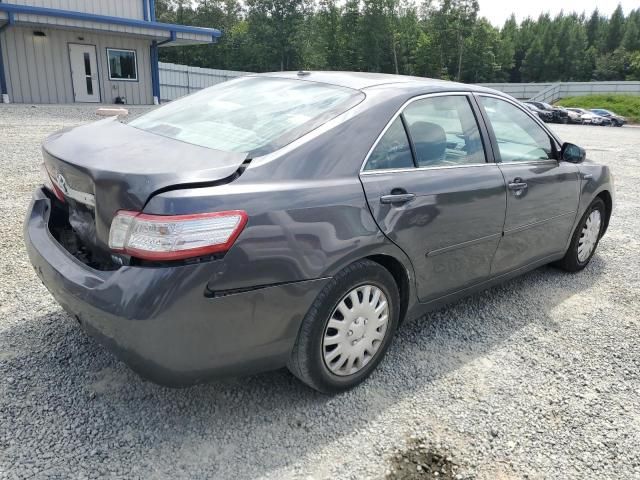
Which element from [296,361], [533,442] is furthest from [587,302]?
[296,361]

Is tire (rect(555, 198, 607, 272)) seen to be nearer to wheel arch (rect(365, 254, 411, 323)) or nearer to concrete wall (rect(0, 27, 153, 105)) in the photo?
wheel arch (rect(365, 254, 411, 323))

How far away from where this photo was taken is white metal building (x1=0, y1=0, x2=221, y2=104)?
56.2 ft

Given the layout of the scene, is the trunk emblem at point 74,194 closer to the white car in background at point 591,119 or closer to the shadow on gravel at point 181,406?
the shadow on gravel at point 181,406

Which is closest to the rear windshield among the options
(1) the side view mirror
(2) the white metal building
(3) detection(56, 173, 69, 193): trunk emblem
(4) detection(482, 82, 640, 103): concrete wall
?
(3) detection(56, 173, 69, 193): trunk emblem

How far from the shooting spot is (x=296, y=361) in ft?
8.14

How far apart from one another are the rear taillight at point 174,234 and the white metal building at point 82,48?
17421 mm

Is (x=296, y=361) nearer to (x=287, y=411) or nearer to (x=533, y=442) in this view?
(x=287, y=411)

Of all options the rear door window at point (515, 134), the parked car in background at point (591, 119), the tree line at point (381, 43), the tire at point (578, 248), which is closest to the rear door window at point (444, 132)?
the rear door window at point (515, 134)

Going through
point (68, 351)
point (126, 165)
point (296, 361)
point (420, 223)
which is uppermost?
point (126, 165)

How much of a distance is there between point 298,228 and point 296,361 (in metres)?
0.66

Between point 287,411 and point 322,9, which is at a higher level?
point 322,9

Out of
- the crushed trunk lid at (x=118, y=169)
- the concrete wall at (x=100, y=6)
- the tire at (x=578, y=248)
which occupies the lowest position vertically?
the tire at (x=578, y=248)

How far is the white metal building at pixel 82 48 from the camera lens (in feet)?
56.2

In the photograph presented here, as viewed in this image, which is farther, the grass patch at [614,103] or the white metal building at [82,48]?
the grass patch at [614,103]
